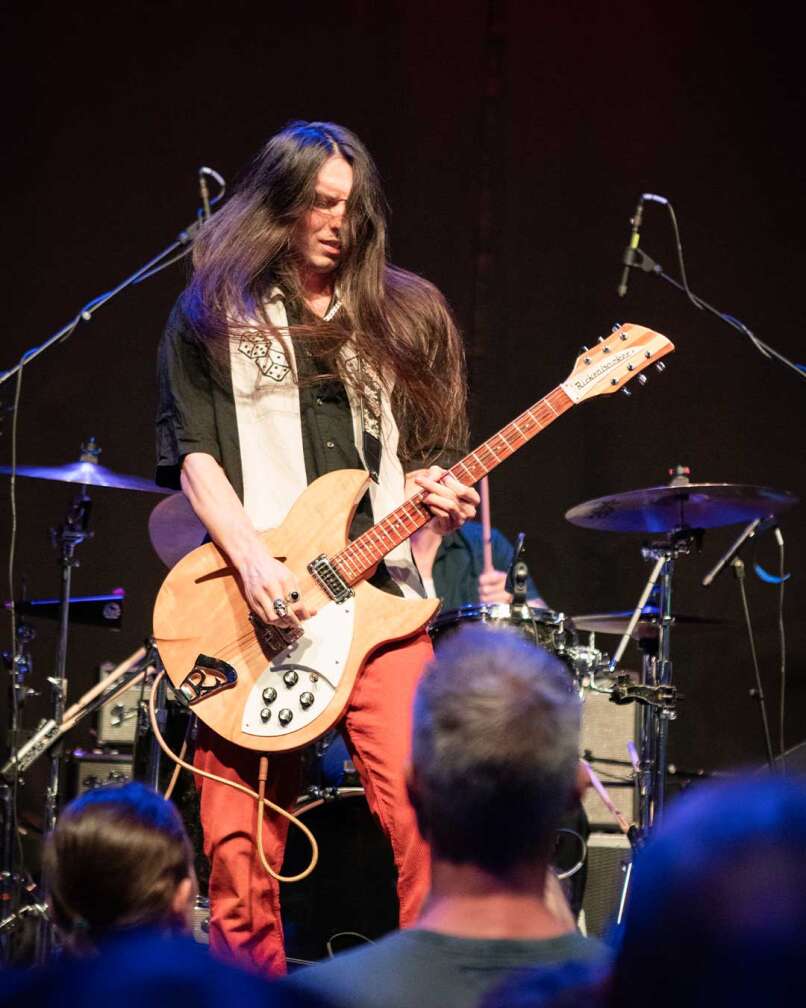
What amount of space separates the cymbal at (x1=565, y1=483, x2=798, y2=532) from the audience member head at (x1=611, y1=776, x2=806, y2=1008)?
14.0 feet

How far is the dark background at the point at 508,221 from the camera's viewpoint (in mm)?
7035

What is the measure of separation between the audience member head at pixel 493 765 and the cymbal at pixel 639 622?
438 cm

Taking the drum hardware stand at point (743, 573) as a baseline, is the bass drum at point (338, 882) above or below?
below

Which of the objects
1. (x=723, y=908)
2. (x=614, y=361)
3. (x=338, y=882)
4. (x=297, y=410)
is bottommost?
(x=338, y=882)

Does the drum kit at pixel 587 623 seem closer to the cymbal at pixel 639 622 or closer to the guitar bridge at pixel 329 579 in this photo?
the cymbal at pixel 639 622

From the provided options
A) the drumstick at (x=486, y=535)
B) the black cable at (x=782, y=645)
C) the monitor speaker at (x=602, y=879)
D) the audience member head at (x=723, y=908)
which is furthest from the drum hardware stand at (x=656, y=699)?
the audience member head at (x=723, y=908)

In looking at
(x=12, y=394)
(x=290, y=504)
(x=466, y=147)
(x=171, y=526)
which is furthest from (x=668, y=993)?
(x=466, y=147)

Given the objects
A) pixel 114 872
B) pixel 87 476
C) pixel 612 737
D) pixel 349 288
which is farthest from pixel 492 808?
pixel 612 737

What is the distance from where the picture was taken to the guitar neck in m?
3.32

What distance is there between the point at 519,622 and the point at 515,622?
4cm

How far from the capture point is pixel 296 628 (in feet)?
10.5

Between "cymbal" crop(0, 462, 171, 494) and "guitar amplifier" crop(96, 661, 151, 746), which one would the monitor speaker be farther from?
"cymbal" crop(0, 462, 171, 494)

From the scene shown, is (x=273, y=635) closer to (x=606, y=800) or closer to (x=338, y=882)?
(x=338, y=882)

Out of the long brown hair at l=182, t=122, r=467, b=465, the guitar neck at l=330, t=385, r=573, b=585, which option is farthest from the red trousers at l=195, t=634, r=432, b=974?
the long brown hair at l=182, t=122, r=467, b=465
